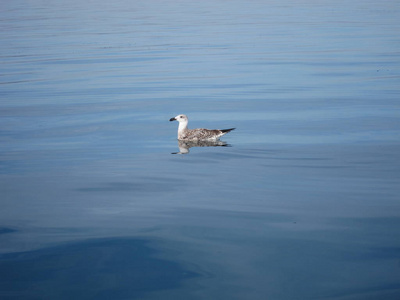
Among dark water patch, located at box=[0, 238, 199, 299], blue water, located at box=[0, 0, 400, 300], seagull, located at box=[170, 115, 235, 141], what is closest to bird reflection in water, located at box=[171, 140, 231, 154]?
seagull, located at box=[170, 115, 235, 141]

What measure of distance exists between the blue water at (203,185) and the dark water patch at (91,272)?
0.09 feet

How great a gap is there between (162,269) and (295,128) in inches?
409

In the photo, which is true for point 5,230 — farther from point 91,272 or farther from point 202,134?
point 202,134

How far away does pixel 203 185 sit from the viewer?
1224 centimetres

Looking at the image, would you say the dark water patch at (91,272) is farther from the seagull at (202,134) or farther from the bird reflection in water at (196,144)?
the seagull at (202,134)

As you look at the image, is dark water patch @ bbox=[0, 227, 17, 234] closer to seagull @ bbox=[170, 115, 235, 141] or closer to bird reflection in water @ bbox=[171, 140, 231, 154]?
bird reflection in water @ bbox=[171, 140, 231, 154]

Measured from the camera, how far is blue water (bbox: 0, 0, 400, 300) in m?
8.20

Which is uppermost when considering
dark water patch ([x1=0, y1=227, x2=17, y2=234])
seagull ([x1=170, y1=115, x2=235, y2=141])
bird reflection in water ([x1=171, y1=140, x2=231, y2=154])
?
seagull ([x1=170, y1=115, x2=235, y2=141])

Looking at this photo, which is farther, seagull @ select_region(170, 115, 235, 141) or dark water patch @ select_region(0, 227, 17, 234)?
seagull @ select_region(170, 115, 235, 141)

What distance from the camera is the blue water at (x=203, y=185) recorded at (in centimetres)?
820

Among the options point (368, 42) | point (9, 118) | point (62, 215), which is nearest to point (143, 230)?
point (62, 215)

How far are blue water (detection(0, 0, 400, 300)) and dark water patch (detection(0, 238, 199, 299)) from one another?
27mm

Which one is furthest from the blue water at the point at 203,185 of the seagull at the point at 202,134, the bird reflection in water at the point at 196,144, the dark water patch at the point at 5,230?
the seagull at the point at 202,134

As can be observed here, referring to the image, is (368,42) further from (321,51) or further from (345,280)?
(345,280)
